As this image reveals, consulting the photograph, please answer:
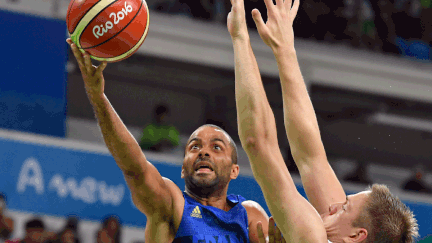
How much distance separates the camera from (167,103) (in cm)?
1391

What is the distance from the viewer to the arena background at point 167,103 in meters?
8.32

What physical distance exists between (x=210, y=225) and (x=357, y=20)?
979 cm

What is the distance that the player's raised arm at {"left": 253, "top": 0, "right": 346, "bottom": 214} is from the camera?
9.57ft

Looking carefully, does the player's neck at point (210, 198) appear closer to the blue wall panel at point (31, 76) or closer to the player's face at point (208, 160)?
the player's face at point (208, 160)

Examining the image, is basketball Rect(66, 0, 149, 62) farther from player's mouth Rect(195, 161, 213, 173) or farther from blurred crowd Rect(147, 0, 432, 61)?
blurred crowd Rect(147, 0, 432, 61)

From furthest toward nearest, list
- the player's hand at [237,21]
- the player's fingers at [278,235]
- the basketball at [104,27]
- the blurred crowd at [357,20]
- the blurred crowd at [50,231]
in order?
the blurred crowd at [357,20] < the blurred crowd at [50,231] < the basketball at [104,27] < the player's fingers at [278,235] < the player's hand at [237,21]

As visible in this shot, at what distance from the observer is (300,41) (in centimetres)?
1167

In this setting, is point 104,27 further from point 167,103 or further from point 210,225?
point 167,103

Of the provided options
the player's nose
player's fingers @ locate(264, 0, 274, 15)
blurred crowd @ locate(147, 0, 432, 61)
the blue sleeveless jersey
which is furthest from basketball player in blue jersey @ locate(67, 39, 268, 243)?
blurred crowd @ locate(147, 0, 432, 61)

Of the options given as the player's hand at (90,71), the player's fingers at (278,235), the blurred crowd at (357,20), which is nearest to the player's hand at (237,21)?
the player's hand at (90,71)

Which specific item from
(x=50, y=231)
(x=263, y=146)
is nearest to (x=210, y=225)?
(x=263, y=146)

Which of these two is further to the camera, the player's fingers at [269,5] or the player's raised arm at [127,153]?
the player's raised arm at [127,153]

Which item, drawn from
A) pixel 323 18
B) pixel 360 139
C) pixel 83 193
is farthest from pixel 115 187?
pixel 360 139

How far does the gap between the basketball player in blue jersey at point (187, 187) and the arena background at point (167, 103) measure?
4701 mm
